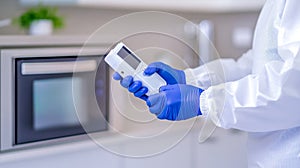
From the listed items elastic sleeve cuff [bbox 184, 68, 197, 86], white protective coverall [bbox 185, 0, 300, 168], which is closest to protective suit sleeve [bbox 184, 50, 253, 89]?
elastic sleeve cuff [bbox 184, 68, 197, 86]

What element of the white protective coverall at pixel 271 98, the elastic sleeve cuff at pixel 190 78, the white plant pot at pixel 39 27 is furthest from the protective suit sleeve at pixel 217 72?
the white plant pot at pixel 39 27

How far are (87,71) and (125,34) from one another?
232 millimetres

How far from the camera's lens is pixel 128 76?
82cm

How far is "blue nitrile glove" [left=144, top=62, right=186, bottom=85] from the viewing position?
0.85 meters

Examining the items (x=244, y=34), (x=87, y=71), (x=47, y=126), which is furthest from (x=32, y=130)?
(x=244, y=34)

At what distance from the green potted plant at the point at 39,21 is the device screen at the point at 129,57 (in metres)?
0.53

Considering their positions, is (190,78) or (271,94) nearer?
(271,94)

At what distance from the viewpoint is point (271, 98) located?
721mm

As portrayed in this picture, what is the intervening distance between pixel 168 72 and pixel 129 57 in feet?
0.42

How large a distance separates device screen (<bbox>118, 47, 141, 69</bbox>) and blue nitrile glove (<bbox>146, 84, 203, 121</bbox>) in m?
0.08

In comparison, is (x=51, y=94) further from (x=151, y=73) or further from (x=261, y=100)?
(x=261, y=100)

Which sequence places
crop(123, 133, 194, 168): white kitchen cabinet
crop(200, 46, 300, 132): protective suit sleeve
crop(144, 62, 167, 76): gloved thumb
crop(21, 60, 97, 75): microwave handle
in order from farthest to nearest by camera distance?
crop(123, 133, 194, 168): white kitchen cabinet
crop(21, 60, 97, 75): microwave handle
crop(144, 62, 167, 76): gloved thumb
crop(200, 46, 300, 132): protective suit sleeve

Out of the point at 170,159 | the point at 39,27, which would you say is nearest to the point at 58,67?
the point at 39,27

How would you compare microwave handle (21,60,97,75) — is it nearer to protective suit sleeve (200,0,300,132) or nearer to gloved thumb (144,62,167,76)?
gloved thumb (144,62,167,76)
